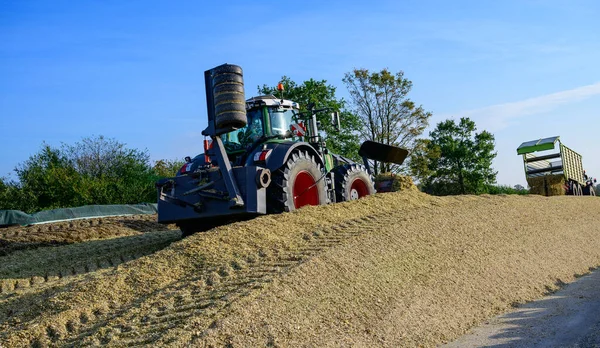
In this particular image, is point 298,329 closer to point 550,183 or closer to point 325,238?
point 325,238

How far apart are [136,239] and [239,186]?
17.2ft

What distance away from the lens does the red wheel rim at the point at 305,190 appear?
1004 cm

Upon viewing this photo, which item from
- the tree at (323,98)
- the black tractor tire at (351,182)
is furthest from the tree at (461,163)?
the black tractor tire at (351,182)

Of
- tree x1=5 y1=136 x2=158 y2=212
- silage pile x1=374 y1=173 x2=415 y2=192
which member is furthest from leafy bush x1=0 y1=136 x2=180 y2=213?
silage pile x1=374 y1=173 x2=415 y2=192

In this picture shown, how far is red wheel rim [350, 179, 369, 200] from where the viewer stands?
12.0m

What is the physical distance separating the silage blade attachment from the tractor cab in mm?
3142

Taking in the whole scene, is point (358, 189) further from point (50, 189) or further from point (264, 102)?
point (50, 189)

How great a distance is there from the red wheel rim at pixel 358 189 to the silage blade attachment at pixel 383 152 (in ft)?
4.55

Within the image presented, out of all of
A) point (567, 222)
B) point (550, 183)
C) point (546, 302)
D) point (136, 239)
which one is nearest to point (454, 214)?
point (546, 302)

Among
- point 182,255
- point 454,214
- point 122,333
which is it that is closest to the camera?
point 122,333

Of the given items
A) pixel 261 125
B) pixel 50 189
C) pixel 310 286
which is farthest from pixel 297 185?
pixel 50 189

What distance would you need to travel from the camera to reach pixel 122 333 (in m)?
5.38

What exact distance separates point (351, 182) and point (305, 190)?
1837mm

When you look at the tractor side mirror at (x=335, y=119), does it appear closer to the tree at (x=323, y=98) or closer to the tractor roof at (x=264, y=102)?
the tractor roof at (x=264, y=102)
